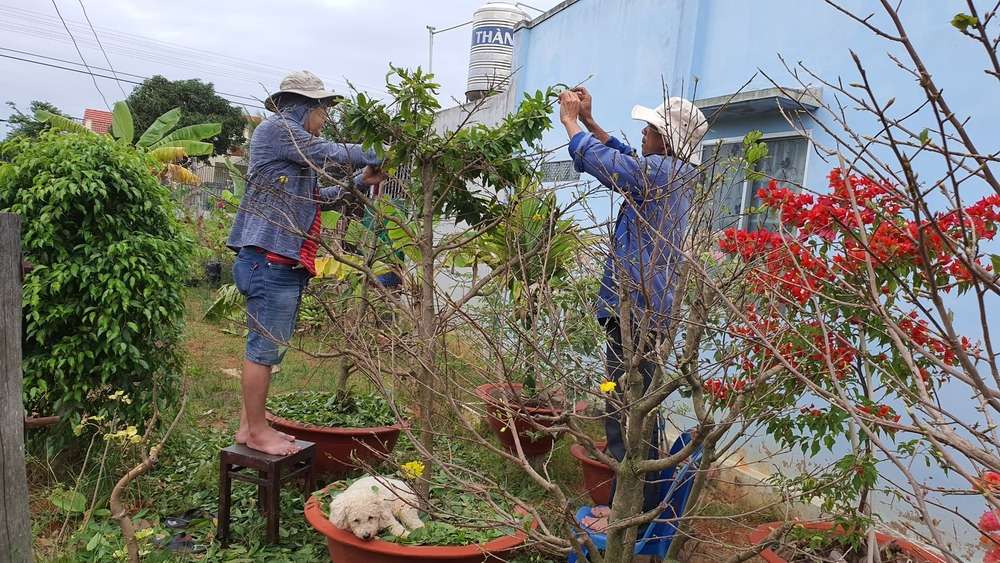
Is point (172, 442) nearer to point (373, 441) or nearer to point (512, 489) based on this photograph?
point (373, 441)

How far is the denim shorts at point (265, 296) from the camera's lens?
3.68 meters

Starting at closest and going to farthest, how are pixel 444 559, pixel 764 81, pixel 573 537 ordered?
pixel 573 537, pixel 444 559, pixel 764 81

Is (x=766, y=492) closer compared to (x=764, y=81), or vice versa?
(x=766, y=492)

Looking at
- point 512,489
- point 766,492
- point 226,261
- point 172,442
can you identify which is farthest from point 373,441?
point 226,261

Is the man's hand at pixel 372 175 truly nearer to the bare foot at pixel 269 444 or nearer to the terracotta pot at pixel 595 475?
the bare foot at pixel 269 444

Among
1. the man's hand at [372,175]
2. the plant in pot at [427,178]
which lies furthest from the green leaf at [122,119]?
the plant in pot at [427,178]

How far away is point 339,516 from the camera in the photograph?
2.94 meters

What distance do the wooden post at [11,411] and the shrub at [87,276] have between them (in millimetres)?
1522

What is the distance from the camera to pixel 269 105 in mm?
3695

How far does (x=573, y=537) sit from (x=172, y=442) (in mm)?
3186

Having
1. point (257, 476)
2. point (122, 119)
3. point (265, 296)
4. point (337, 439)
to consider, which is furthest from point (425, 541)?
point (122, 119)

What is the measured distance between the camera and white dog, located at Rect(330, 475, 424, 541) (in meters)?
2.91

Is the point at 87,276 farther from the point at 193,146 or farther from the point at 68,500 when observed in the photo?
the point at 193,146

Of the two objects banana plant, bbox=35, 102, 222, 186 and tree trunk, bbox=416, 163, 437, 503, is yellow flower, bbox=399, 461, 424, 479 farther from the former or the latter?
banana plant, bbox=35, 102, 222, 186
